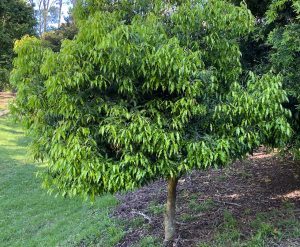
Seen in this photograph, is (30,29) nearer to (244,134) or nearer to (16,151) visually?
(16,151)

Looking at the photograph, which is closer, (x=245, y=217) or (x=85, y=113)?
(x=85, y=113)

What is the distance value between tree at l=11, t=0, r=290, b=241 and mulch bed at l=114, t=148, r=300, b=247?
161cm

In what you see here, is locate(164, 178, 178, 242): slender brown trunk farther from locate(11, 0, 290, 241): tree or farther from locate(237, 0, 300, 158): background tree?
locate(237, 0, 300, 158): background tree

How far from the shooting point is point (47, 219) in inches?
250

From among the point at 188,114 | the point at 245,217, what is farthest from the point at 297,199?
the point at 188,114

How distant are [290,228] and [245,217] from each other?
24.1 inches

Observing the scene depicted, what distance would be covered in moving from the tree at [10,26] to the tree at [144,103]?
37.8ft

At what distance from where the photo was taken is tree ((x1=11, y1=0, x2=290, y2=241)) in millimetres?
2967

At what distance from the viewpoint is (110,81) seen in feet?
10.4

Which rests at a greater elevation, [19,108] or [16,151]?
[19,108]

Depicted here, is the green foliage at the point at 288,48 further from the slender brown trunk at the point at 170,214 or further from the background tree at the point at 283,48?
the slender brown trunk at the point at 170,214

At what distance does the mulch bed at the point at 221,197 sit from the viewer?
15.3 feet

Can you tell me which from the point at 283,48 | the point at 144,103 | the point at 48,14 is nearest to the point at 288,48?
the point at 283,48

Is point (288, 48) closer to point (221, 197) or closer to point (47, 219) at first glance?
point (221, 197)
